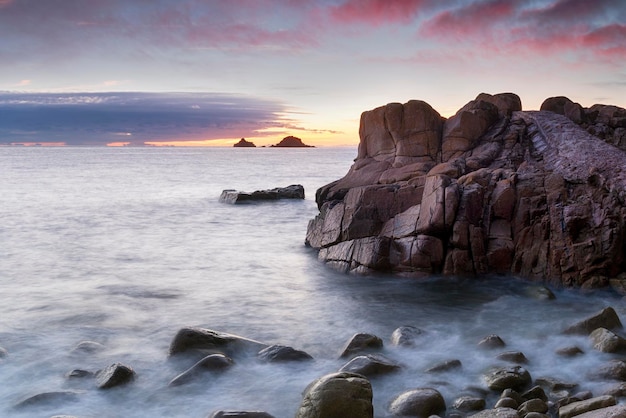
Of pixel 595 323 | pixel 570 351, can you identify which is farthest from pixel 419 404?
pixel 595 323

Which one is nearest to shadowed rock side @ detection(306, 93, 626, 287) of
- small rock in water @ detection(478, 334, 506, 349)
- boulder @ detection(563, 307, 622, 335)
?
boulder @ detection(563, 307, 622, 335)

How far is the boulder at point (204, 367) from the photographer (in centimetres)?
632

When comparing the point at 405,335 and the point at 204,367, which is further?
the point at 405,335

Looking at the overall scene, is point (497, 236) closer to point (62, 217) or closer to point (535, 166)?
point (535, 166)

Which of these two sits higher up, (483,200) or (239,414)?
(483,200)

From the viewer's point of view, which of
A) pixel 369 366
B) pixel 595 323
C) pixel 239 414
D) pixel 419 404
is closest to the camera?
pixel 239 414

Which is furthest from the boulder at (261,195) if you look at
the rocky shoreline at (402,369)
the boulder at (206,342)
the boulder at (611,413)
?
the boulder at (611,413)

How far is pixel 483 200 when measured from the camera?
36.0ft

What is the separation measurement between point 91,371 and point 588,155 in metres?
10.1

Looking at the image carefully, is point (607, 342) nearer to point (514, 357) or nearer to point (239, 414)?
point (514, 357)

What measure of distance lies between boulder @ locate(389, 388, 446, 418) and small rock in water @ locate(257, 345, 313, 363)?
175cm

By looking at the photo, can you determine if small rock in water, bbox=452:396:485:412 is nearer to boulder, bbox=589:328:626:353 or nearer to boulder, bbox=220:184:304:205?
boulder, bbox=589:328:626:353

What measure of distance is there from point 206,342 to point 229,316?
6.67 feet

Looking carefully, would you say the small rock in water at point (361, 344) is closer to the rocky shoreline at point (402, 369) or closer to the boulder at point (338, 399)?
the rocky shoreline at point (402, 369)
